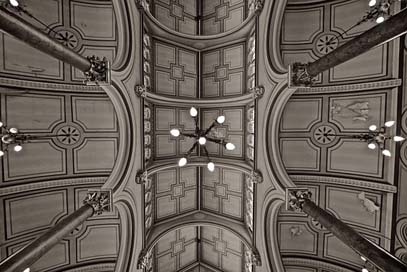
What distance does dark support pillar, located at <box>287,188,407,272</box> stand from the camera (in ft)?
13.2

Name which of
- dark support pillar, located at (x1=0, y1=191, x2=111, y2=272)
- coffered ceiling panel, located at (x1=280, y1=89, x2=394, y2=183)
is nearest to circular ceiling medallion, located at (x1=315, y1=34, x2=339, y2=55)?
coffered ceiling panel, located at (x1=280, y1=89, x2=394, y2=183)

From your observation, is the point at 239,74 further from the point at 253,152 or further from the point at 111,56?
the point at 111,56

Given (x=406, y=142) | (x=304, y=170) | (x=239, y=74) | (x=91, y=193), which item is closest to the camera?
(x=91, y=193)

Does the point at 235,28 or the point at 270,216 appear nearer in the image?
the point at 270,216

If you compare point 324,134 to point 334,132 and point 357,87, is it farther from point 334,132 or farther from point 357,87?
point 357,87

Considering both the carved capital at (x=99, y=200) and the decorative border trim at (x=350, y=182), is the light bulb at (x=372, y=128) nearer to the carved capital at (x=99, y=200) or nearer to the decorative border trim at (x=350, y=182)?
the decorative border trim at (x=350, y=182)

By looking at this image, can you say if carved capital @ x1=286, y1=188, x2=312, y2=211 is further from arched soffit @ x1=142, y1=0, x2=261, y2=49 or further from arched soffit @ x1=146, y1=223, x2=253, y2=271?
arched soffit @ x1=142, y1=0, x2=261, y2=49

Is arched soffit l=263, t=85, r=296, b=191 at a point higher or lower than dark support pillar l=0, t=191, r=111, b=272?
higher

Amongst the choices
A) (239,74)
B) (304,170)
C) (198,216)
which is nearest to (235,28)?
(239,74)

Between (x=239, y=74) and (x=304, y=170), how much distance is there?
Result: 14.9ft

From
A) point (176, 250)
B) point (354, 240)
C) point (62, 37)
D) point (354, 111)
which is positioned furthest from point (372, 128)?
point (62, 37)

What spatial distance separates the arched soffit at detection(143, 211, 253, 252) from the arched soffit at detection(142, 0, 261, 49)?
763cm

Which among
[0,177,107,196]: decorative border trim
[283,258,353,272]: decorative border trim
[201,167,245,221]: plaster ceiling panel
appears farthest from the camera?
[201,167,245,221]: plaster ceiling panel

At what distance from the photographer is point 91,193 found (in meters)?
6.09
